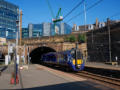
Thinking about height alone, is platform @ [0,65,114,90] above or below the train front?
below

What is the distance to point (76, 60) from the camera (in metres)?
20.7

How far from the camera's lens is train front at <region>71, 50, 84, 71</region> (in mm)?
20531

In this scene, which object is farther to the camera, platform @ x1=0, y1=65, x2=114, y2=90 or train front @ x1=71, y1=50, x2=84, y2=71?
train front @ x1=71, y1=50, x2=84, y2=71

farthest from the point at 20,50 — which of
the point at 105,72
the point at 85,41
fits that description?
the point at 105,72

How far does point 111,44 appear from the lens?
38969 mm

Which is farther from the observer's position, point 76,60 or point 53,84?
point 76,60

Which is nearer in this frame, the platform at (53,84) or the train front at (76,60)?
the platform at (53,84)

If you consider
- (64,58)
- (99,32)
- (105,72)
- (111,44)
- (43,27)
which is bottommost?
(105,72)

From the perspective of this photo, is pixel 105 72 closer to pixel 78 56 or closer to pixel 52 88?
pixel 78 56

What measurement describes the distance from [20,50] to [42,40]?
24.2 ft

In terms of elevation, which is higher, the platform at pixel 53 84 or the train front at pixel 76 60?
the train front at pixel 76 60

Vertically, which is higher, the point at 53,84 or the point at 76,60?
the point at 76,60

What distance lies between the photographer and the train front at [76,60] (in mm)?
20531

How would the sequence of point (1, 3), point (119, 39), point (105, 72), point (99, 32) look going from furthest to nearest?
point (1, 3)
point (99, 32)
point (119, 39)
point (105, 72)
